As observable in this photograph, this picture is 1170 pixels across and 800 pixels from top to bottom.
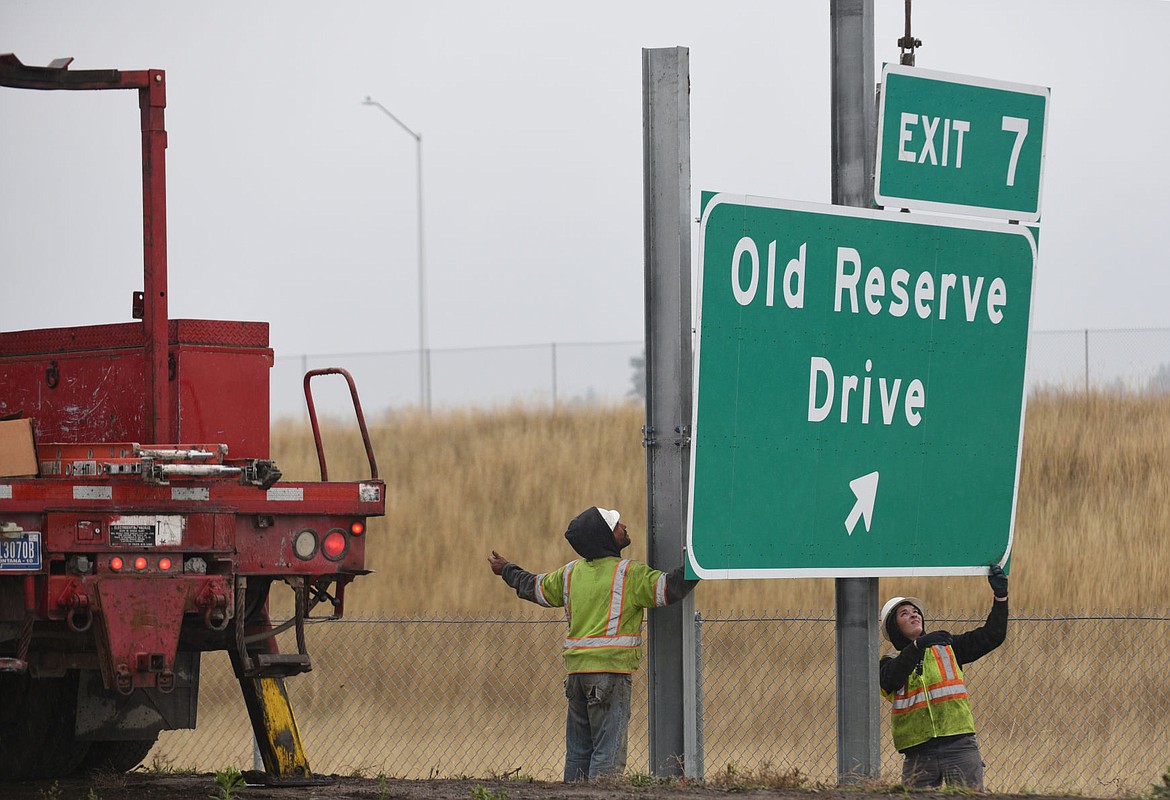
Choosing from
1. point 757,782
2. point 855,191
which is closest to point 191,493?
point 757,782

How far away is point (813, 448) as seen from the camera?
7.06 meters

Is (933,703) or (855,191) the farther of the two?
(933,703)

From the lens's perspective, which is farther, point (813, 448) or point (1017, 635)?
point (1017, 635)

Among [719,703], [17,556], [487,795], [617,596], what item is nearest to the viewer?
[487,795]

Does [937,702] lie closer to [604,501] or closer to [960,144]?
Answer: [960,144]

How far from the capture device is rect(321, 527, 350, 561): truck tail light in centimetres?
750

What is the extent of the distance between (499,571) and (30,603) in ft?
8.84

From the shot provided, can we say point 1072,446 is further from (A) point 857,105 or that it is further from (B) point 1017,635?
(A) point 857,105

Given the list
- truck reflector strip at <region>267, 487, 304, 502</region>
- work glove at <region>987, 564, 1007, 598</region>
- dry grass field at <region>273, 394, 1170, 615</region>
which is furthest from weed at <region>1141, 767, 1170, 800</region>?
dry grass field at <region>273, 394, 1170, 615</region>

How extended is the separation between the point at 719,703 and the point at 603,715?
6.82 metres

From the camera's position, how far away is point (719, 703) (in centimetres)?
1438

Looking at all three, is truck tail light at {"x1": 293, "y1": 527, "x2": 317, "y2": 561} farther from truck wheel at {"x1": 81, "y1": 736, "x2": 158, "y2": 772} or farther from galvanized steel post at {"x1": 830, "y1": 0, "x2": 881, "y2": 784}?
galvanized steel post at {"x1": 830, "y1": 0, "x2": 881, "y2": 784}

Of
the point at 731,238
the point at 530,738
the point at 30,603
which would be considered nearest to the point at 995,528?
the point at 731,238

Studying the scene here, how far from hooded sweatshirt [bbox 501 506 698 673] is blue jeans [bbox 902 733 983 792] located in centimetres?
157
